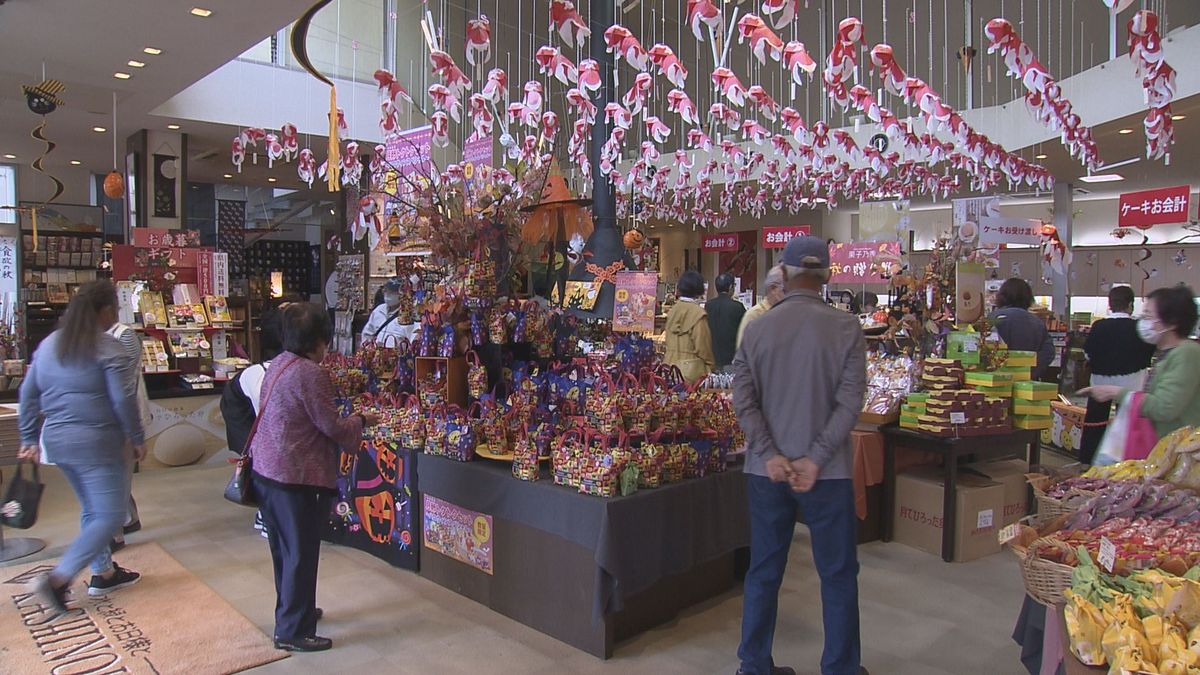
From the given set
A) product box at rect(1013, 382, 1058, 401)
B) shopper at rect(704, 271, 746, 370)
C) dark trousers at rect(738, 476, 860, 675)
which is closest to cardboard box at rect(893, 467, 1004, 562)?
product box at rect(1013, 382, 1058, 401)

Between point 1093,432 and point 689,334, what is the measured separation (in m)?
3.36

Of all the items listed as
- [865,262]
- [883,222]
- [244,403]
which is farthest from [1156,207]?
[244,403]

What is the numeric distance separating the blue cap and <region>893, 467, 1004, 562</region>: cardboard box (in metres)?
2.43

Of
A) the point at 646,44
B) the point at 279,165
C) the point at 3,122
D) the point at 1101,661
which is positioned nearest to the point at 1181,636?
the point at 1101,661

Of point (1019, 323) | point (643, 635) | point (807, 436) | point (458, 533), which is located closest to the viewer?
point (807, 436)

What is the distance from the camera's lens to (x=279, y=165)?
12750 millimetres

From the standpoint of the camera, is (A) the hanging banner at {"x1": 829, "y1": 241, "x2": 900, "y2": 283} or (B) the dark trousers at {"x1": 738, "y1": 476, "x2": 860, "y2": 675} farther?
(A) the hanging banner at {"x1": 829, "y1": 241, "x2": 900, "y2": 283}

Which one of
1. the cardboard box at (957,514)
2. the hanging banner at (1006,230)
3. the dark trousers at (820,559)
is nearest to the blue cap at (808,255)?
the dark trousers at (820,559)

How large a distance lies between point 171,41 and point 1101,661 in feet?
24.6

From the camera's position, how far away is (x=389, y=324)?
5867 millimetres

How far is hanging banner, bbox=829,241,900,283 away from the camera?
6.43 metres

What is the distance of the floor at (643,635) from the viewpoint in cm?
317

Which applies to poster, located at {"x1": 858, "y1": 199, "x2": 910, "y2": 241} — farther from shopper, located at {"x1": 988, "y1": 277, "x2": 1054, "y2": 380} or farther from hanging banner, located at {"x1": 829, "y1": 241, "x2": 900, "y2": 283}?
shopper, located at {"x1": 988, "y1": 277, "x2": 1054, "y2": 380}

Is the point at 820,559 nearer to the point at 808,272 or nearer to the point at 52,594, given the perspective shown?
the point at 808,272
